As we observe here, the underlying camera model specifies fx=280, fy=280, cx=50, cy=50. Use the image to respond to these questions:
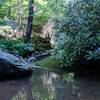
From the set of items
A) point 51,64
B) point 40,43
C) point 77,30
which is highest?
point 77,30

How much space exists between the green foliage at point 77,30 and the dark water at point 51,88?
756 millimetres

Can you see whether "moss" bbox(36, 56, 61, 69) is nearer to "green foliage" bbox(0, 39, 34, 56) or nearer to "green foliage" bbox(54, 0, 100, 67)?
"green foliage" bbox(54, 0, 100, 67)

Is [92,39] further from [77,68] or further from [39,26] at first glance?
[39,26]

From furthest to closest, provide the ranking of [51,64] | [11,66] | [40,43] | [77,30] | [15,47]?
1. [40,43]
2. [15,47]
3. [51,64]
4. [77,30]
5. [11,66]

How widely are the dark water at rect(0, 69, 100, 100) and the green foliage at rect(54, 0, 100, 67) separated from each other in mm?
756

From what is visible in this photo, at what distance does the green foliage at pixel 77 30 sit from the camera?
8.61 meters

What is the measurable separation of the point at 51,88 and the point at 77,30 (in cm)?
240

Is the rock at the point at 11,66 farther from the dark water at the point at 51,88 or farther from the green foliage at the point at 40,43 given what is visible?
the green foliage at the point at 40,43

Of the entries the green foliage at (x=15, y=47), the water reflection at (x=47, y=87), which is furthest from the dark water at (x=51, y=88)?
the green foliage at (x=15, y=47)

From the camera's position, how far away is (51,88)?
7.41 meters

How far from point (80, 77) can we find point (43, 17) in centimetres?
865

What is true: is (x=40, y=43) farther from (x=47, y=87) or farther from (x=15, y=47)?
(x=47, y=87)

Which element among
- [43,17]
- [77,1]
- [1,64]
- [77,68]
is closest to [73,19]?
[77,1]

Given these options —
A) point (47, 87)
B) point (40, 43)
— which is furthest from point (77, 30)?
point (40, 43)
